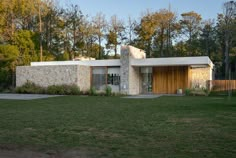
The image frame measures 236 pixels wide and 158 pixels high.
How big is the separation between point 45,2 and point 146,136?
3502 cm

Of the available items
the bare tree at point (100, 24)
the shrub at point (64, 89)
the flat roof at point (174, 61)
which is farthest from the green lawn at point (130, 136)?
the bare tree at point (100, 24)

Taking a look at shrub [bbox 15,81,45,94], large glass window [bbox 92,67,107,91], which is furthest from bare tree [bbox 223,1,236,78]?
shrub [bbox 15,81,45,94]

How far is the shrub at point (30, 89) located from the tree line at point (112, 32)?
27.3 ft

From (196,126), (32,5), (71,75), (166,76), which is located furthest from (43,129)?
(32,5)

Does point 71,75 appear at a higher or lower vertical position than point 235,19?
lower

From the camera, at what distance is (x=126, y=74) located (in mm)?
25766

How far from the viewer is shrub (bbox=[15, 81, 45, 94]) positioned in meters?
26.5

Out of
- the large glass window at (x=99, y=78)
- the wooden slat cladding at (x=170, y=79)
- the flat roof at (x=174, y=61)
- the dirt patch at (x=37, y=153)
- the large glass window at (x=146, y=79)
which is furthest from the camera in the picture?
the large glass window at (x=146, y=79)

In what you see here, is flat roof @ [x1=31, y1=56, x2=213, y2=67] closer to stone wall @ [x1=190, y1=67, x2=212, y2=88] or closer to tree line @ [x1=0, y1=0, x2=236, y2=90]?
stone wall @ [x1=190, y1=67, x2=212, y2=88]

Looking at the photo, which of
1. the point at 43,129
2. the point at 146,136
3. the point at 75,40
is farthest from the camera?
the point at 75,40

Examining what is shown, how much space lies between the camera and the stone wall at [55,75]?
26.2 metres

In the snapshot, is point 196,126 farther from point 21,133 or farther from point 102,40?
point 102,40

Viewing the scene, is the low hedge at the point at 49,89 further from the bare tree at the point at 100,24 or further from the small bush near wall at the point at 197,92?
the bare tree at the point at 100,24

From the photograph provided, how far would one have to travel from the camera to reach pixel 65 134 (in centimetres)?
701
